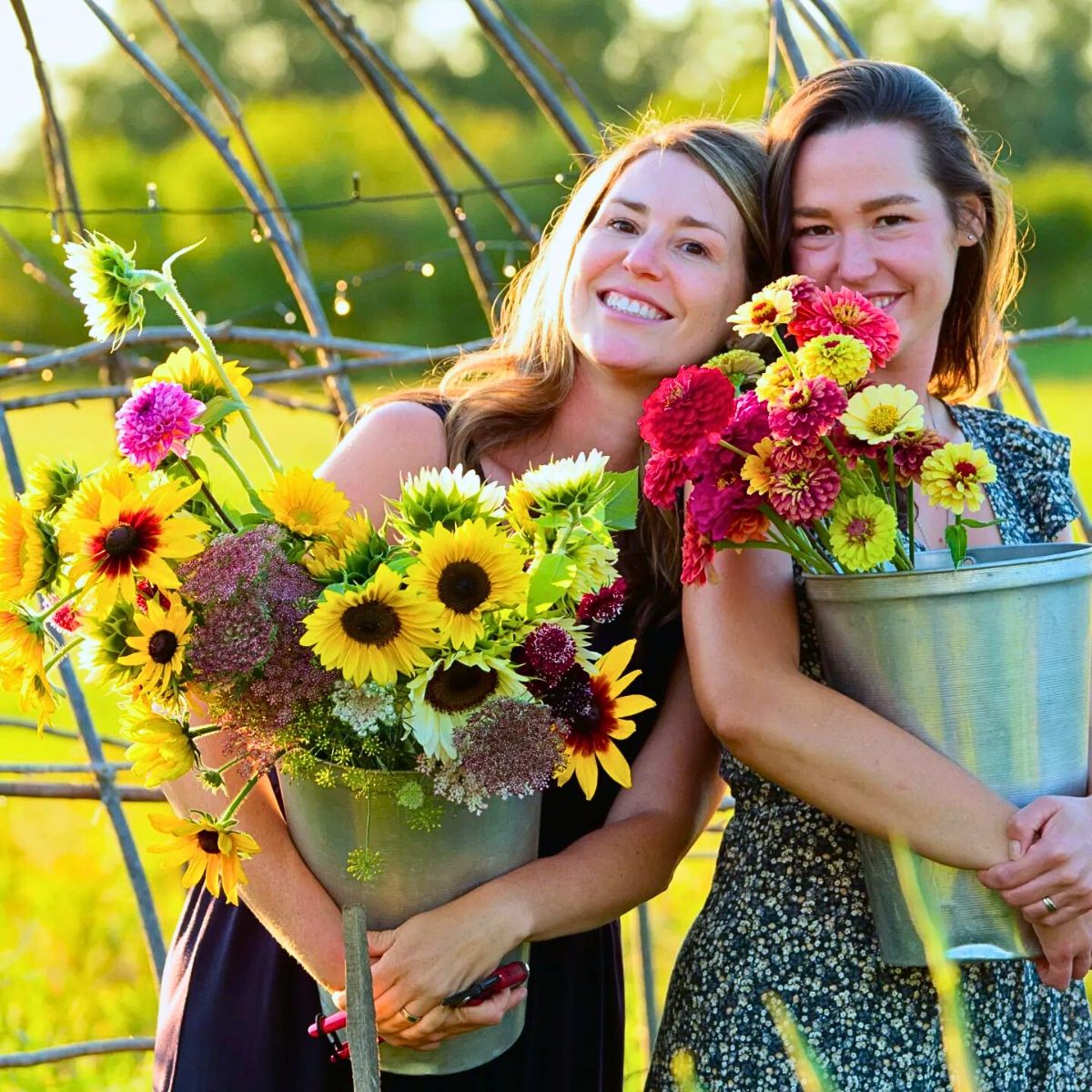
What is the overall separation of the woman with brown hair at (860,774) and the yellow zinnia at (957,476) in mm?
236

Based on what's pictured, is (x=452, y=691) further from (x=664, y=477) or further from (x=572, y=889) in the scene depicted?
(x=572, y=889)

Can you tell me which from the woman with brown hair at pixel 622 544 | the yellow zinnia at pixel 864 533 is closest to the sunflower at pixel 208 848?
the woman with brown hair at pixel 622 544

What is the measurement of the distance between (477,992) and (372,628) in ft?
1.36

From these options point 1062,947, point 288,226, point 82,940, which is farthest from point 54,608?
point 82,940

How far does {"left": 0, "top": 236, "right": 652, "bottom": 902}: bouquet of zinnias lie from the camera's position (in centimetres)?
111

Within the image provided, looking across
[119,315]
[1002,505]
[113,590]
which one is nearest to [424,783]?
[113,590]

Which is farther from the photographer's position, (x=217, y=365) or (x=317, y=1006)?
(x=317, y=1006)

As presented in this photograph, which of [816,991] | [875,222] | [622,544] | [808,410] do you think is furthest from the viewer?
[622,544]

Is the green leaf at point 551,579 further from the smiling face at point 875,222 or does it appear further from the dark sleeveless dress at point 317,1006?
the smiling face at point 875,222

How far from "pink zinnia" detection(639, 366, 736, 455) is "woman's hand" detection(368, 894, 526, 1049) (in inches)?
17.4

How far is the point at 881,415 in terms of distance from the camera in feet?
4.05

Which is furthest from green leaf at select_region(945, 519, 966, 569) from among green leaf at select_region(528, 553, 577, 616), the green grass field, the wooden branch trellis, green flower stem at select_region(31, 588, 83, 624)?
the green grass field

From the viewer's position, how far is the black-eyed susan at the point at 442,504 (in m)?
1.15

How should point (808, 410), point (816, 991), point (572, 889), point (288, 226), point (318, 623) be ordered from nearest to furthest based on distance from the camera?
point (318, 623), point (808, 410), point (572, 889), point (816, 991), point (288, 226)
